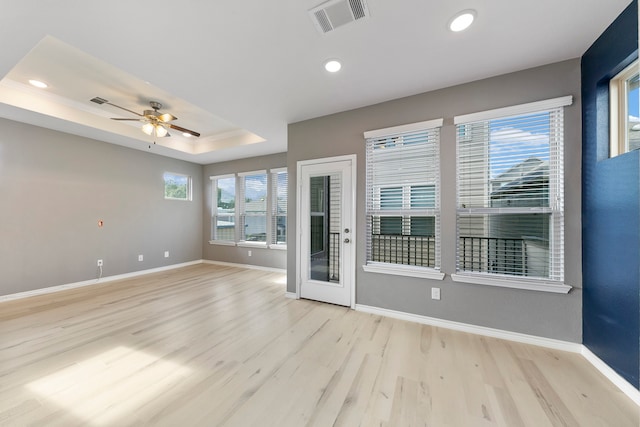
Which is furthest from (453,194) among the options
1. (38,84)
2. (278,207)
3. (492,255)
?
(38,84)

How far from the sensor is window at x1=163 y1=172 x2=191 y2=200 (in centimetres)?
571

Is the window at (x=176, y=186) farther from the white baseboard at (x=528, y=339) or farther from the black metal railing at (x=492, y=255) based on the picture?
the black metal railing at (x=492, y=255)

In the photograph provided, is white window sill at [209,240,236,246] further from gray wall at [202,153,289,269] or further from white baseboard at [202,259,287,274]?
white baseboard at [202,259,287,274]

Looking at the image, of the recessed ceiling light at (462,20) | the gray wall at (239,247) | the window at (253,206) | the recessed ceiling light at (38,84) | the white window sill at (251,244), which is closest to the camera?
the recessed ceiling light at (462,20)

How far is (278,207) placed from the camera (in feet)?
18.0

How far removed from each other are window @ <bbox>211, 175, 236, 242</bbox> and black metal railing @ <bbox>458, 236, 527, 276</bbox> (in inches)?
204

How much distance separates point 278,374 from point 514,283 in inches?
95.3

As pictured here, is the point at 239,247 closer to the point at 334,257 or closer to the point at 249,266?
the point at 249,266

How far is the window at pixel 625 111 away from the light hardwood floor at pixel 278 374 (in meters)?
1.85

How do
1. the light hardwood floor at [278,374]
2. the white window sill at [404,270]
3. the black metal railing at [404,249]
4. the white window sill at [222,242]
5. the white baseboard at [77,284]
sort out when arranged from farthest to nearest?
the white window sill at [222,242] → the white baseboard at [77,284] → the black metal railing at [404,249] → the white window sill at [404,270] → the light hardwood floor at [278,374]

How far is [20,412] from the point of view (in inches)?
57.9

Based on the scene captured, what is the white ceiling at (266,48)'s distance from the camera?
1709 mm

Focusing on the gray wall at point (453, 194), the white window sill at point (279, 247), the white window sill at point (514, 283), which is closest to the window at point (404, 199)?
the gray wall at point (453, 194)

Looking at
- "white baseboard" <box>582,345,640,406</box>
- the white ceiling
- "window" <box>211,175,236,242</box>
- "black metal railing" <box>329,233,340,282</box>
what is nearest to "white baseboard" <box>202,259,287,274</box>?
"window" <box>211,175,236,242</box>
